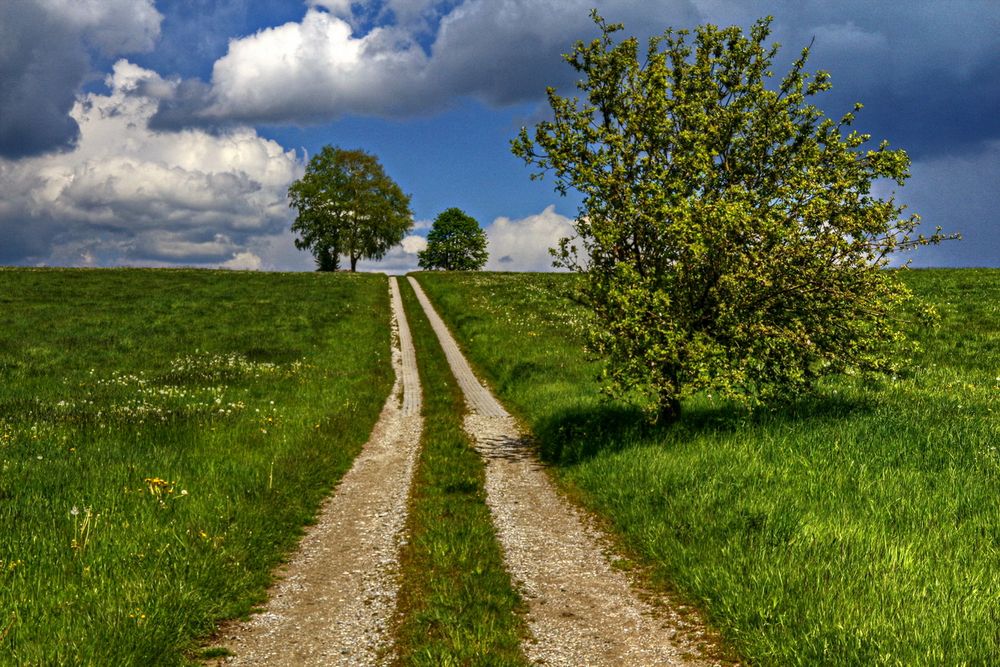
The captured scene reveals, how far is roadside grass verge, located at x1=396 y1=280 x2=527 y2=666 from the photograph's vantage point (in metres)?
6.27

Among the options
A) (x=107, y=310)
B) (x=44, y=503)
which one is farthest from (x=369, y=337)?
(x=44, y=503)

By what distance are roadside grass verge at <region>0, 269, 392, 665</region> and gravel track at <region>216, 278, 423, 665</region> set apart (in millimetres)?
374

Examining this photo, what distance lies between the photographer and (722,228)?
436 inches

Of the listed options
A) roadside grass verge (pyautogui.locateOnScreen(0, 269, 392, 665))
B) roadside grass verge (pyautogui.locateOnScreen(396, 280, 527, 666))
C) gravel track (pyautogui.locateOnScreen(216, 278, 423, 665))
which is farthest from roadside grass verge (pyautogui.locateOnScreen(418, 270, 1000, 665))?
roadside grass verge (pyautogui.locateOnScreen(0, 269, 392, 665))

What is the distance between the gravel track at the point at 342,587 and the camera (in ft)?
21.0

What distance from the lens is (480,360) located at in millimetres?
27203

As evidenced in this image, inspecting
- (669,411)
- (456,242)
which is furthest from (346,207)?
(669,411)

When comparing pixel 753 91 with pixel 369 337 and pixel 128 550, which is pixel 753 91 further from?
pixel 369 337

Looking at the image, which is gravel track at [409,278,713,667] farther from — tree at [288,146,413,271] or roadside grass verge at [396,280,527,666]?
tree at [288,146,413,271]

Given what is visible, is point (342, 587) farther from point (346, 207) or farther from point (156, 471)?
point (346, 207)

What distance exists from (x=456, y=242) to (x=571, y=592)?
120737 mm

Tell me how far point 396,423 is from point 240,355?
11.4 m

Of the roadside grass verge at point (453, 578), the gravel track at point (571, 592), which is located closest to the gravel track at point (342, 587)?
the roadside grass verge at point (453, 578)

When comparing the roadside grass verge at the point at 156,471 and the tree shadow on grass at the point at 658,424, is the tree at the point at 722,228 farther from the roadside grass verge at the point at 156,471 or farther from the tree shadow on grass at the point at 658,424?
the roadside grass verge at the point at 156,471
